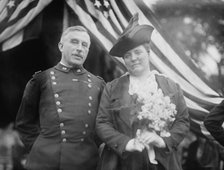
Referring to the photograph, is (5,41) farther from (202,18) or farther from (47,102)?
(202,18)

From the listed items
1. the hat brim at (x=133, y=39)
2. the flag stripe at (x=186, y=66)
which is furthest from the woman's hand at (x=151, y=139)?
the flag stripe at (x=186, y=66)

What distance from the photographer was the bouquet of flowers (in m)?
2.95

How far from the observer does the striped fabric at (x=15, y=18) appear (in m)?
4.50

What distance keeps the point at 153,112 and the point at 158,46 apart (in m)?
1.60

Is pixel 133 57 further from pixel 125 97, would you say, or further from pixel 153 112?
pixel 153 112

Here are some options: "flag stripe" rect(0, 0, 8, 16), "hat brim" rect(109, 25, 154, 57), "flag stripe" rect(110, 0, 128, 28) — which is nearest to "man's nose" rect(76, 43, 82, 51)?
"hat brim" rect(109, 25, 154, 57)

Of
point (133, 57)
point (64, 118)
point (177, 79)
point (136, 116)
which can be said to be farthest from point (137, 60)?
point (177, 79)

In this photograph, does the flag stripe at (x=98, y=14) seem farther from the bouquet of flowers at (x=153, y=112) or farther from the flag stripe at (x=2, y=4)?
the bouquet of flowers at (x=153, y=112)

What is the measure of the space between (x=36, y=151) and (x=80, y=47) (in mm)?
903

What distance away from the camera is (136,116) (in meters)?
3.05

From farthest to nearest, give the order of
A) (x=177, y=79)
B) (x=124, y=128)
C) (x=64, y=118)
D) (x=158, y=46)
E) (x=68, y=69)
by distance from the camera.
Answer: (x=158, y=46)
(x=177, y=79)
(x=68, y=69)
(x=64, y=118)
(x=124, y=128)

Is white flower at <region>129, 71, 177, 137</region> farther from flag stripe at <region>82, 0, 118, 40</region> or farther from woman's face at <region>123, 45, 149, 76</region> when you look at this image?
flag stripe at <region>82, 0, 118, 40</region>

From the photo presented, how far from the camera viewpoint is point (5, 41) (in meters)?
→ 4.55

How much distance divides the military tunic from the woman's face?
0.45 m
